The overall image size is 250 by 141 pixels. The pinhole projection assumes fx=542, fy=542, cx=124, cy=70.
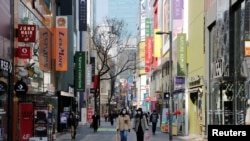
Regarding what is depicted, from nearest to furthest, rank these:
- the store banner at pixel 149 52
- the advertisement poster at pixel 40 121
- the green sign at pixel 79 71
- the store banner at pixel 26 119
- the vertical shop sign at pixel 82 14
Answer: the advertisement poster at pixel 40 121
the store banner at pixel 26 119
the green sign at pixel 79 71
the vertical shop sign at pixel 82 14
the store banner at pixel 149 52

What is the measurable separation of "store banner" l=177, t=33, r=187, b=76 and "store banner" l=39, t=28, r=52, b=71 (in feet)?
31.0

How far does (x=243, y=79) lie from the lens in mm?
22016

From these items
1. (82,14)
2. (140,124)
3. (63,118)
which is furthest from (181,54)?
(82,14)

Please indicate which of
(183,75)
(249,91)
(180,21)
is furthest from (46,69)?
(249,91)

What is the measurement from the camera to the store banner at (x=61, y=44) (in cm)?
4047

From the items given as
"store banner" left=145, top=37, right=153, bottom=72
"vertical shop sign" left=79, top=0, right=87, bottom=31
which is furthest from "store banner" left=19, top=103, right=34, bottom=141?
"store banner" left=145, top=37, right=153, bottom=72

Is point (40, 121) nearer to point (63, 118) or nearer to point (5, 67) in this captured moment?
point (5, 67)

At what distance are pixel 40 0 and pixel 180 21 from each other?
1474 cm

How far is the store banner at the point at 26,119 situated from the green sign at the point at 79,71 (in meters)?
31.2

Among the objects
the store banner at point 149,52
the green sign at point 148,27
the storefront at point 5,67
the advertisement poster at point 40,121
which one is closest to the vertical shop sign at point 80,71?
the store banner at point 149,52

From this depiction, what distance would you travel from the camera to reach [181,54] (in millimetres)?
40094

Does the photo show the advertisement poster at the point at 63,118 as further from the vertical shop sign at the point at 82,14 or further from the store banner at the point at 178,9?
the vertical shop sign at the point at 82,14

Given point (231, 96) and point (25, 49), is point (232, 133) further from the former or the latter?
point (25, 49)

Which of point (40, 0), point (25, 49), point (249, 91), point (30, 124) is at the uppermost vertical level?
point (40, 0)
